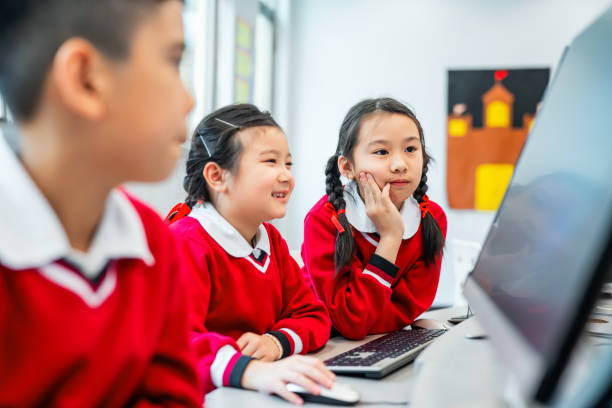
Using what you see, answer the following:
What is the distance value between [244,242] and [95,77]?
689mm

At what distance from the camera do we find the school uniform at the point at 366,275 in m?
1.26

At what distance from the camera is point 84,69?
517 millimetres

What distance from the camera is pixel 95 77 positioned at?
52 cm

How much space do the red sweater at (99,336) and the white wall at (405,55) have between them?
3643 mm

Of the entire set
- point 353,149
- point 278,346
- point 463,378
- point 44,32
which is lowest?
point 278,346

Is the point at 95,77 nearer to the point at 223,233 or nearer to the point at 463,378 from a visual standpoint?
the point at 463,378

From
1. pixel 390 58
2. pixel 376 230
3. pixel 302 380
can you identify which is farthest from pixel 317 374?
pixel 390 58

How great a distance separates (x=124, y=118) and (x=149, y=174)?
6cm

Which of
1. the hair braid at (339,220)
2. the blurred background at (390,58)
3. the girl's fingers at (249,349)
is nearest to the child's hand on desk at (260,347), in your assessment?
the girl's fingers at (249,349)

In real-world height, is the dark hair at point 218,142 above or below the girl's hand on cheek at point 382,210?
above

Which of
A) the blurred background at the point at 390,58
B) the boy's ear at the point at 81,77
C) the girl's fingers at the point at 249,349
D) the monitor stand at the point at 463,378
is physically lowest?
the girl's fingers at the point at 249,349

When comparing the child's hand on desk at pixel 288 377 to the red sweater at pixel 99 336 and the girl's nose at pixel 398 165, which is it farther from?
the girl's nose at pixel 398 165

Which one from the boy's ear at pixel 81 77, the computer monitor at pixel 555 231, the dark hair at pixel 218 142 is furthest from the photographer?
the dark hair at pixel 218 142

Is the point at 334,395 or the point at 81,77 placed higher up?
the point at 81,77
